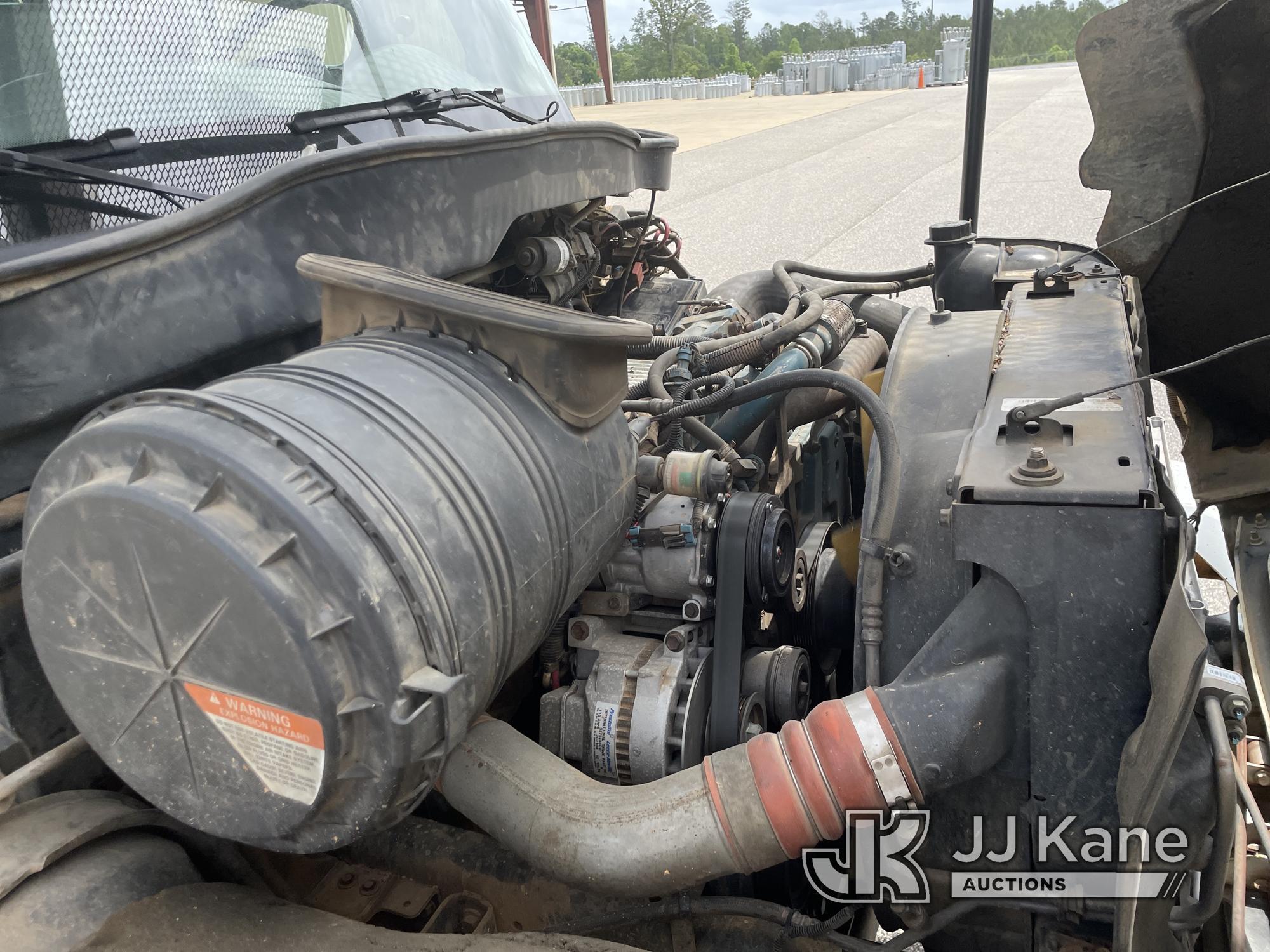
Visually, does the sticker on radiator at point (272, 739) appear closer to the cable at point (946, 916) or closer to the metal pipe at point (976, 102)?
the cable at point (946, 916)

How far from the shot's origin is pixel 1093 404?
1.61m

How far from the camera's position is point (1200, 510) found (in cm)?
246

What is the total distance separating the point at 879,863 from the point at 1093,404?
0.81m

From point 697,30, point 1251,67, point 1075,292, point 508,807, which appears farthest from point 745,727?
point 697,30

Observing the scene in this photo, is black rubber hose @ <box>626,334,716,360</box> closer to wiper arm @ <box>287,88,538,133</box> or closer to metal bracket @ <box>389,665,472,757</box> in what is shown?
wiper arm @ <box>287,88,538,133</box>

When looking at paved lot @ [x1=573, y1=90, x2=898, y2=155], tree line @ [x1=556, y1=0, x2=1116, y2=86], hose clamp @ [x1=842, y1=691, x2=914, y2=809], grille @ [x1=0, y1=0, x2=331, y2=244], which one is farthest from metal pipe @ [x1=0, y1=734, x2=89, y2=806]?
tree line @ [x1=556, y1=0, x2=1116, y2=86]

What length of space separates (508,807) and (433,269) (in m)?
0.91

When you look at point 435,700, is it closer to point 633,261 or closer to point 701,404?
point 701,404

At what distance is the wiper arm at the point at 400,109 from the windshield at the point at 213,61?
0.11ft

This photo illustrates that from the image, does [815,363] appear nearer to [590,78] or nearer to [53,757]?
[53,757]

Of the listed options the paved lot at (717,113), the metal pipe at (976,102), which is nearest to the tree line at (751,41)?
the paved lot at (717,113)

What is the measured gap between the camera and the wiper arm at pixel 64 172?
1.49 m

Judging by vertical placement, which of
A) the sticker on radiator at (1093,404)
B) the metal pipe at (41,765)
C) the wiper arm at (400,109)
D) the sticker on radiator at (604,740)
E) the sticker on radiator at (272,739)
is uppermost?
the wiper arm at (400,109)

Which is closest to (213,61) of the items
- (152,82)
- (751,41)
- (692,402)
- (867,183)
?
(152,82)
